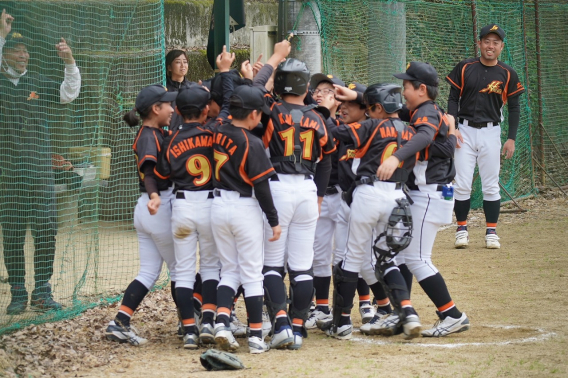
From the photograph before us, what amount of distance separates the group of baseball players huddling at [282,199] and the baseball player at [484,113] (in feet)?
9.16

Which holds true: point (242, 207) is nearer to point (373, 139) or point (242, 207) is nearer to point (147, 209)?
point (147, 209)

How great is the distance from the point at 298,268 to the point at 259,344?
0.60 metres

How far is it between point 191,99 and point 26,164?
160cm

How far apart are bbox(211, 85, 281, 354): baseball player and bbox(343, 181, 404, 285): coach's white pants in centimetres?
63

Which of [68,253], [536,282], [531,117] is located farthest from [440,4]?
[68,253]

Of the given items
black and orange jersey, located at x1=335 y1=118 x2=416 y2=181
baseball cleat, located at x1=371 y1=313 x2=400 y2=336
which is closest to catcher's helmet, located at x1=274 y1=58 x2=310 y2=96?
black and orange jersey, located at x1=335 y1=118 x2=416 y2=181

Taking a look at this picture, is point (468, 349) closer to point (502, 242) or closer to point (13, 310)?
point (13, 310)

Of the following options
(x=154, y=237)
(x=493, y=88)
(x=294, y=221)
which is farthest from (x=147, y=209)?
(x=493, y=88)

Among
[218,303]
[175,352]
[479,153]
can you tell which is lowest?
[175,352]

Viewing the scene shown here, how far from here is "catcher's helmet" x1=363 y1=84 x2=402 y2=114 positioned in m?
5.21

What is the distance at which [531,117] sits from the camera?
11570 millimetres

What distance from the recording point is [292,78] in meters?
5.08

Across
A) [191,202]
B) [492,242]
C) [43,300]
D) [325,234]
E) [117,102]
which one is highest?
[117,102]

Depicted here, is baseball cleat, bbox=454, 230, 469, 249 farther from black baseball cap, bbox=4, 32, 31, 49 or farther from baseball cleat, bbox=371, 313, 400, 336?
black baseball cap, bbox=4, 32, 31, 49
